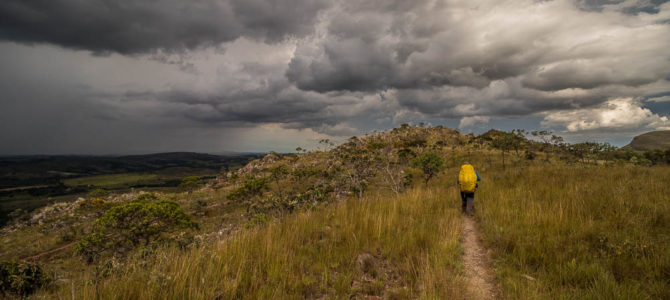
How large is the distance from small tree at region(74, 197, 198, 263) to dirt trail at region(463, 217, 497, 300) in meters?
22.4

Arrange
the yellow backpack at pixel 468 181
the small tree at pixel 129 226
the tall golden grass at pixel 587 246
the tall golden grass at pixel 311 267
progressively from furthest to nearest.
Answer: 1. the small tree at pixel 129 226
2. the yellow backpack at pixel 468 181
3. the tall golden grass at pixel 587 246
4. the tall golden grass at pixel 311 267

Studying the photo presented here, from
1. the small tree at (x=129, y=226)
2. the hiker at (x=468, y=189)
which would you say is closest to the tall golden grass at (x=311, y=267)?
the hiker at (x=468, y=189)

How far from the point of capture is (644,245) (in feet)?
12.3

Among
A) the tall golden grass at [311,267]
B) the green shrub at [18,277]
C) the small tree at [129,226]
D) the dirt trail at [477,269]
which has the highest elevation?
the tall golden grass at [311,267]

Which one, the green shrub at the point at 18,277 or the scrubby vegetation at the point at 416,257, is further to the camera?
the green shrub at the point at 18,277

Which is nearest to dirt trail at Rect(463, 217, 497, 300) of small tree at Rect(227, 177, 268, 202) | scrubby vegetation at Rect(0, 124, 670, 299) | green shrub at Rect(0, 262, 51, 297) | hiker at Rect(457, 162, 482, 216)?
scrubby vegetation at Rect(0, 124, 670, 299)

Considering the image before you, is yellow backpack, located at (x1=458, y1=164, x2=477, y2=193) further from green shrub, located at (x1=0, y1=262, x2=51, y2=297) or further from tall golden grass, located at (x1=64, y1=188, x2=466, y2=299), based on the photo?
green shrub, located at (x1=0, y1=262, x2=51, y2=297)

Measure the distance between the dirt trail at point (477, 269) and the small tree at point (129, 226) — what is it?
73.6 feet

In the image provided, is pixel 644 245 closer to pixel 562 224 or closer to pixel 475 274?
pixel 562 224

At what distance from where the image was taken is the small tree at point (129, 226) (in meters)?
17.8

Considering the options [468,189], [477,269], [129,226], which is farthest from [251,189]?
[477,269]

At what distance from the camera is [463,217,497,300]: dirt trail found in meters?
3.67

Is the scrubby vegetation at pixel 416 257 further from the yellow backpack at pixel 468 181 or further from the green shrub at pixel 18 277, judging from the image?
the green shrub at pixel 18 277

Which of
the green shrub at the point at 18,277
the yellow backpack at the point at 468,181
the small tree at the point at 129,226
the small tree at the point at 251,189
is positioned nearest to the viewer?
the yellow backpack at the point at 468,181
